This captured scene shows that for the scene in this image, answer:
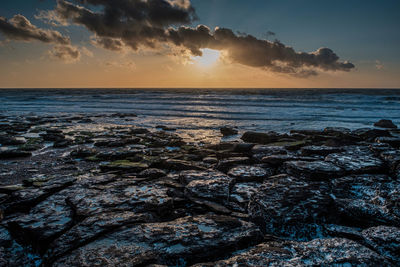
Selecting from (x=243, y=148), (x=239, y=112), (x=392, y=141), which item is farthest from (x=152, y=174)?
(x=239, y=112)

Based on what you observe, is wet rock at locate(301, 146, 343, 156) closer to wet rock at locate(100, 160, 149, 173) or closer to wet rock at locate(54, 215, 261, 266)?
wet rock at locate(54, 215, 261, 266)

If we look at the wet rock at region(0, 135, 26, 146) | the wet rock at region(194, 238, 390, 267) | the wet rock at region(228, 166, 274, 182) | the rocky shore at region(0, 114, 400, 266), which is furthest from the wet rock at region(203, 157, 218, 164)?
the wet rock at region(0, 135, 26, 146)

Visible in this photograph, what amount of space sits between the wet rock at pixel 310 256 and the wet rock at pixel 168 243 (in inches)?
8.1

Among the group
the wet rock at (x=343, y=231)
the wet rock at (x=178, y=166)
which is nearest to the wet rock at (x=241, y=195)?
the wet rock at (x=343, y=231)

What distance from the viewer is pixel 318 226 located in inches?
118

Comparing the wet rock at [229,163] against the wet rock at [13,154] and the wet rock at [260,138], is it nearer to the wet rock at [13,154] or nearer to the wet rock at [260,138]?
the wet rock at [260,138]

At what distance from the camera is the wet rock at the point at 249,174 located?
4488mm

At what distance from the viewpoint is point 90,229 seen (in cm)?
271

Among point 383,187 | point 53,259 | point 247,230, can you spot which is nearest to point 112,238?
point 53,259

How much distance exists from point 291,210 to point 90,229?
268cm

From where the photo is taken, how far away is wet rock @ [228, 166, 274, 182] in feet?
14.7

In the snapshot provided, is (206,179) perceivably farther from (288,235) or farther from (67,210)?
(67,210)

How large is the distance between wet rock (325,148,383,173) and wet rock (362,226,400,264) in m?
2.05

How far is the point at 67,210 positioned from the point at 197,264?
7.26ft
